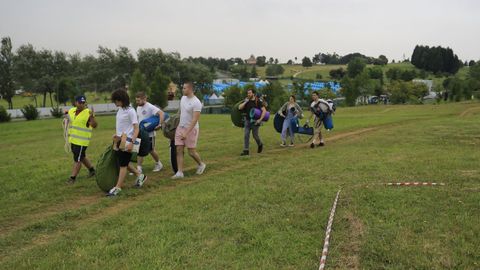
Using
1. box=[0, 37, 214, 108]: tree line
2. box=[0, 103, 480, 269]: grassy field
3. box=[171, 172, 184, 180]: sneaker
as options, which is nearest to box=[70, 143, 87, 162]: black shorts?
box=[0, 103, 480, 269]: grassy field

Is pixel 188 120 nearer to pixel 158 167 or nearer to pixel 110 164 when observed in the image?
pixel 110 164

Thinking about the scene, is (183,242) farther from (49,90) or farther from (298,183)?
(49,90)

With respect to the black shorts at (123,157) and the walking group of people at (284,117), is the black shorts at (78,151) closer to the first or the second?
the black shorts at (123,157)

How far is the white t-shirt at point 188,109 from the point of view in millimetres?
9078

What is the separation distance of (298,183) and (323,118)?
624 cm

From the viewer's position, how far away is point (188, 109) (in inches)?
359

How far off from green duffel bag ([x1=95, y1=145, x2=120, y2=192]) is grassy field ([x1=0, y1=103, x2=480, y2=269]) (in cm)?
30

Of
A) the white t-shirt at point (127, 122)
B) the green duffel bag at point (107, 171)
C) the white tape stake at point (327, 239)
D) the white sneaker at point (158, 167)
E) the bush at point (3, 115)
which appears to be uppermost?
the white t-shirt at point (127, 122)

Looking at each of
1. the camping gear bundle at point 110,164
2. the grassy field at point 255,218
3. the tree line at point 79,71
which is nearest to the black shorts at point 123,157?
the camping gear bundle at point 110,164

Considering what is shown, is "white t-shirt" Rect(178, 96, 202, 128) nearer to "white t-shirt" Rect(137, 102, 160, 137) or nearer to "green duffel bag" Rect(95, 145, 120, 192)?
"white t-shirt" Rect(137, 102, 160, 137)

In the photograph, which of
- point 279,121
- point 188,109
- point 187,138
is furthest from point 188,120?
point 279,121

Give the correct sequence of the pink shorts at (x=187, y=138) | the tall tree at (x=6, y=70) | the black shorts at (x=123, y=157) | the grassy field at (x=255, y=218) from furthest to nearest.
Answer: the tall tree at (x=6, y=70) → the pink shorts at (x=187, y=138) → the black shorts at (x=123, y=157) → the grassy field at (x=255, y=218)

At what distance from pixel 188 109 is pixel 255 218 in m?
3.72

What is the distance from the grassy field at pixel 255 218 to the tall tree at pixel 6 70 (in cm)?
6263
